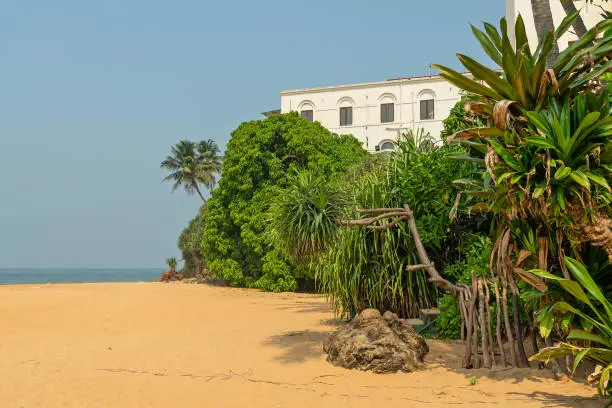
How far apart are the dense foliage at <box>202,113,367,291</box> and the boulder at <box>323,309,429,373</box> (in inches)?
693

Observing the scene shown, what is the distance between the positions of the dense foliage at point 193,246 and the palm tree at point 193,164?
47.6ft

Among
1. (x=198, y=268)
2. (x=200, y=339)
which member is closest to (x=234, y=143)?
(x=198, y=268)

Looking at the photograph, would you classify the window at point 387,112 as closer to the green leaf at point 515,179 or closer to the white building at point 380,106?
the white building at point 380,106

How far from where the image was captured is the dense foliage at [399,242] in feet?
39.2

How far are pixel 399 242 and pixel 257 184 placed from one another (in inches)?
698

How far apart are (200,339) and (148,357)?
204cm

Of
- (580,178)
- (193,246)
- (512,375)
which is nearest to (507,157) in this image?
(580,178)

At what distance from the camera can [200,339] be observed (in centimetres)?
1256

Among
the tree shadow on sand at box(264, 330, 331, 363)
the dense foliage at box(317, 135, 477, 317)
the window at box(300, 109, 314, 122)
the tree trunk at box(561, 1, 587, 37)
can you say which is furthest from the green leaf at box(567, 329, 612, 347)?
the window at box(300, 109, 314, 122)

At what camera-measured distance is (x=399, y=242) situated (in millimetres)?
12383

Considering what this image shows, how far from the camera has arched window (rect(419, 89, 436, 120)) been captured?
41781 mm

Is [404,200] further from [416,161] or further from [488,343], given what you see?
[488,343]

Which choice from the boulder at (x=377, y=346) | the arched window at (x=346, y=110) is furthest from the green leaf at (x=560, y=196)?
the arched window at (x=346, y=110)

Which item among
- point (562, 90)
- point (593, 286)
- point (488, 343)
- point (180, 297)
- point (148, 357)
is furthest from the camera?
point (180, 297)
